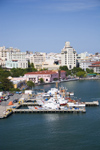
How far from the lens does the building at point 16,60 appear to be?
28750mm

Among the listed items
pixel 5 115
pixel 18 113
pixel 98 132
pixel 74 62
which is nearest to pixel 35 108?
pixel 18 113

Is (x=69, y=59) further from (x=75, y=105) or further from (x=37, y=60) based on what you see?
(x=75, y=105)

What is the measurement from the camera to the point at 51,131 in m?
8.70

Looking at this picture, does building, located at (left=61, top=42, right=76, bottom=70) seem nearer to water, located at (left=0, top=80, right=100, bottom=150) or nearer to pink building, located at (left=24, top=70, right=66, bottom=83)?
pink building, located at (left=24, top=70, right=66, bottom=83)

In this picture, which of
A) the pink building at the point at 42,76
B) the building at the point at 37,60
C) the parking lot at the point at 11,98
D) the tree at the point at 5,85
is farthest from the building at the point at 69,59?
the parking lot at the point at 11,98

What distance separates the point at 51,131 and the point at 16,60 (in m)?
21.2

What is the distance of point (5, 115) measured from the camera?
10.1 m

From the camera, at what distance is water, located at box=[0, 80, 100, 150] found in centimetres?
765

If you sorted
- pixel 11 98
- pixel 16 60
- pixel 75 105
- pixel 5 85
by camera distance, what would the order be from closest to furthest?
pixel 75 105
pixel 11 98
pixel 5 85
pixel 16 60

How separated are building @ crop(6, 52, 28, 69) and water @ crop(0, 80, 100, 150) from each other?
18213 millimetres

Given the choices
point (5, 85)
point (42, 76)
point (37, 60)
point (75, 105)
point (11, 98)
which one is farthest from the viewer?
point (37, 60)

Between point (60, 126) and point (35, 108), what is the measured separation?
210cm

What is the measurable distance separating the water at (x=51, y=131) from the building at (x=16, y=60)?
18.2m

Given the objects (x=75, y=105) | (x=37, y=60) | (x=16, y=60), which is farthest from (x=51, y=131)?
(x=37, y=60)
